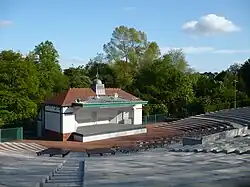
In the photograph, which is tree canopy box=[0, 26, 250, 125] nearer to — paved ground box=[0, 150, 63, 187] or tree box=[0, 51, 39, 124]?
tree box=[0, 51, 39, 124]

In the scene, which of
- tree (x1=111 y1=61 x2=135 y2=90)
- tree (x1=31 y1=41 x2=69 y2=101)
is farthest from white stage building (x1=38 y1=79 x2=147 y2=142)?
tree (x1=111 y1=61 x2=135 y2=90)

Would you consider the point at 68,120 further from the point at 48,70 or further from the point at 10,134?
the point at 48,70

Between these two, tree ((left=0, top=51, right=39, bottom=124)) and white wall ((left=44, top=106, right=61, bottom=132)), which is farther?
tree ((left=0, top=51, right=39, bottom=124))

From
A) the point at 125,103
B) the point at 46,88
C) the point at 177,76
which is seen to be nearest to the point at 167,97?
the point at 177,76

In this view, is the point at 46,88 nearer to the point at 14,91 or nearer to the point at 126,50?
the point at 14,91

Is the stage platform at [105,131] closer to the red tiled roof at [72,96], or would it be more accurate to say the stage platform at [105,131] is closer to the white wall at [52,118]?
the white wall at [52,118]

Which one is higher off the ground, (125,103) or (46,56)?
(46,56)
